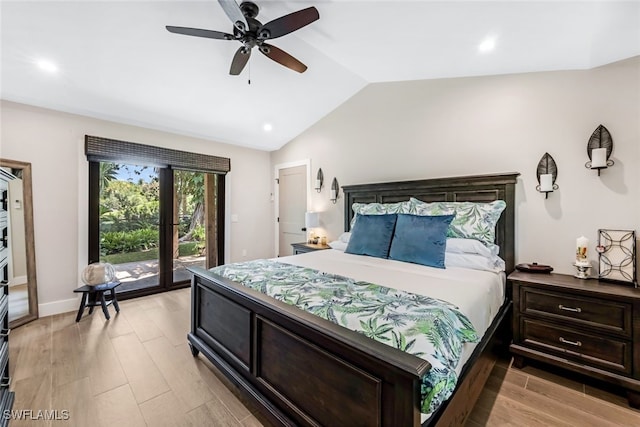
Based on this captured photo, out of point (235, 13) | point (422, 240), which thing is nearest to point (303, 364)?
point (422, 240)

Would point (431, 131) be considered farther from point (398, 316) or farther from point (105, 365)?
point (105, 365)

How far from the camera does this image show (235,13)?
71.1 inches

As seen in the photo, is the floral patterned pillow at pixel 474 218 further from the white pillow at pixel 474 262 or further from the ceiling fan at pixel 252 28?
the ceiling fan at pixel 252 28

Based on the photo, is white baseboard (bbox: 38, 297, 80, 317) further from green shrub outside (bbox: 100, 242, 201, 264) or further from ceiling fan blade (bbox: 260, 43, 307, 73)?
ceiling fan blade (bbox: 260, 43, 307, 73)

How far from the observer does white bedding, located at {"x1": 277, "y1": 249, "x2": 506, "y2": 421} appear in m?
1.67

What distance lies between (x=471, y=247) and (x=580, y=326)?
0.91 metres

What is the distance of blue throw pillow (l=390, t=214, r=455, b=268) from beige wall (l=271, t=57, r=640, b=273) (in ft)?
2.94

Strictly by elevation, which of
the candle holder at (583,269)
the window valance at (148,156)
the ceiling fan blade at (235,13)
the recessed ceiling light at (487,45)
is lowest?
the candle holder at (583,269)

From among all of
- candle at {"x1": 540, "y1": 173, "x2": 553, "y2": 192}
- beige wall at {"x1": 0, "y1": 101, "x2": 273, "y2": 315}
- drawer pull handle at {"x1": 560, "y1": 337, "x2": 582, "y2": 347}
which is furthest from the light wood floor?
candle at {"x1": 540, "y1": 173, "x2": 553, "y2": 192}

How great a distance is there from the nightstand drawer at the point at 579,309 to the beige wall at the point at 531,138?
572mm

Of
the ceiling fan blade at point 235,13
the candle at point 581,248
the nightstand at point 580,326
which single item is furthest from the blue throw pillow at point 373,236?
the ceiling fan blade at point 235,13

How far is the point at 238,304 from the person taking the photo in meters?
1.93

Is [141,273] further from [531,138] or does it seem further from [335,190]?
[531,138]

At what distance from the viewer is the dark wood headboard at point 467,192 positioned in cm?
269
